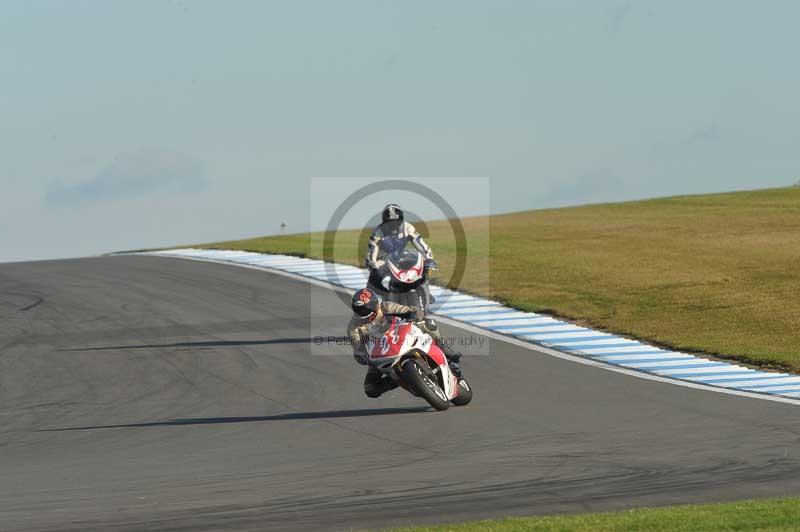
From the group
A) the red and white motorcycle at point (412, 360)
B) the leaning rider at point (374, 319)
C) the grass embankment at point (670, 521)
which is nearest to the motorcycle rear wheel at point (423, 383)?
the red and white motorcycle at point (412, 360)

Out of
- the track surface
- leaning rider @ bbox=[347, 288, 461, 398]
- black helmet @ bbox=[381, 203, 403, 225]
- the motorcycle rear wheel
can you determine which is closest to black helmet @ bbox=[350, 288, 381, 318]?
leaning rider @ bbox=[347, 288, 461, 398]

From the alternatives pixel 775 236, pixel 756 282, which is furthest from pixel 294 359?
pixel 775 236

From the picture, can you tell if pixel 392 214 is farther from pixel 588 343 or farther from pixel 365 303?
pixel 588 343

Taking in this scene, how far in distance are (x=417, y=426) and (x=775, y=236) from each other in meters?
27.6

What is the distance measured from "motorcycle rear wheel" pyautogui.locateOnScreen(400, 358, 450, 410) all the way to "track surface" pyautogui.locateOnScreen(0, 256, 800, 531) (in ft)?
0.59

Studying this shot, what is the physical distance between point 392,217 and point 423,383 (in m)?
3.61

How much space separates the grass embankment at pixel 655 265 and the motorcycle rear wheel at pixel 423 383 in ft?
22.4

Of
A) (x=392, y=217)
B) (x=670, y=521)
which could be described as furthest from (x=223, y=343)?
(x=670, y=521)

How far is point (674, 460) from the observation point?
11156 millimetres

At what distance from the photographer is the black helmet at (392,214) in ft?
56.8

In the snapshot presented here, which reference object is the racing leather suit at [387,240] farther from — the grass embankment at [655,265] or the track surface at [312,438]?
the grass embankment at [655,265]

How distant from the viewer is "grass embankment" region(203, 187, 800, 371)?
2295 cm

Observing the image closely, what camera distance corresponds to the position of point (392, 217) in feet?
56.9

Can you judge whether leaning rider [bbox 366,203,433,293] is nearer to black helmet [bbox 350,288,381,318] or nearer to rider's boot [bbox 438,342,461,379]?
rider's boot [bbox 438,342,461,379]
